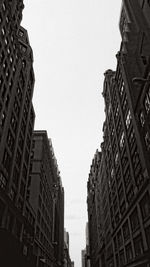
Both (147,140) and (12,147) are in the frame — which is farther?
(12,147)

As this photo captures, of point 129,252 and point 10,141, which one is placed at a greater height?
point 10,141

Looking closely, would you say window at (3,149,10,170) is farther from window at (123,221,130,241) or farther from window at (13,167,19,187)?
window at (123,221,130,241)

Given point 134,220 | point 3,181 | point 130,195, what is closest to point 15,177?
point 3,181

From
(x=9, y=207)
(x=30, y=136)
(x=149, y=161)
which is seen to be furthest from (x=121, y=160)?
(x=9, y=207)

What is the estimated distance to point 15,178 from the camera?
4206 centimetres

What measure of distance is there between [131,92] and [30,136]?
2581 cm

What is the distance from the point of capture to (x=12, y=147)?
41.0 metres

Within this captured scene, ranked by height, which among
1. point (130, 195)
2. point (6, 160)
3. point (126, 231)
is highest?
point (6, 160)

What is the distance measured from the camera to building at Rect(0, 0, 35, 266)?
32625 mm

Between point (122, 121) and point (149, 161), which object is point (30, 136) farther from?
point (149, 161)

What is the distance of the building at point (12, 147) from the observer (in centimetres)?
3262

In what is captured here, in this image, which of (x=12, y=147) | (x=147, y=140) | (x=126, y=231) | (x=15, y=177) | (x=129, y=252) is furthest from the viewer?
(x=126, y=231)

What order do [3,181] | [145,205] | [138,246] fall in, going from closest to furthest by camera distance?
[145,205] < [3,181] < [138,246]

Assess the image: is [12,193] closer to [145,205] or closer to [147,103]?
[145,205]
